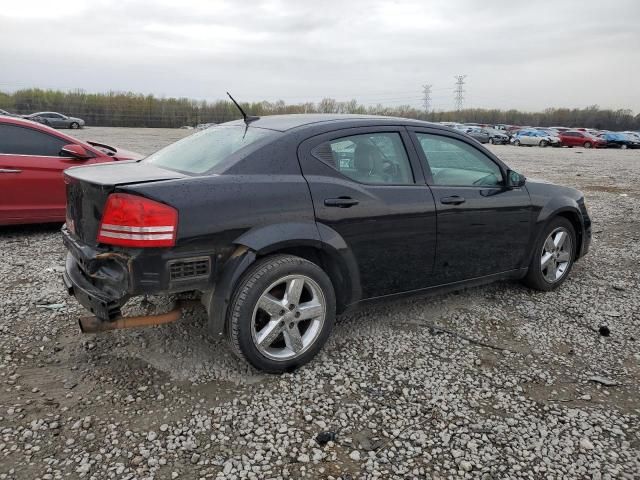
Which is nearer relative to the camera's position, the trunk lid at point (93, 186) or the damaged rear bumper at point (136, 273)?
the damaged rear bumper at point (136, 273)

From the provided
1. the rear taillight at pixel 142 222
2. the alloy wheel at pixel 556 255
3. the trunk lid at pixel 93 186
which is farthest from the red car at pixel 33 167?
the alloy wheel at pixel 556 255

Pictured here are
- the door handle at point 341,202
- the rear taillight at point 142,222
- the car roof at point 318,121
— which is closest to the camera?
the rear taillight at point 142,222

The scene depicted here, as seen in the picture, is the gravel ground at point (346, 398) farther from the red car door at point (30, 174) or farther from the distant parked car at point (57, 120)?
the distant parked car at point (57, 120)

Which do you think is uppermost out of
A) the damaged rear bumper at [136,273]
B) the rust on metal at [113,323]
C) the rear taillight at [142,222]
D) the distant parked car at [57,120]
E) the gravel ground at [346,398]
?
the distant parked car at [57,120]

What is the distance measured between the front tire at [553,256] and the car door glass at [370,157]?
1702 millimetres

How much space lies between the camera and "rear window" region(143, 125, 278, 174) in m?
3.25

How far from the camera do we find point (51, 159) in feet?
19.8

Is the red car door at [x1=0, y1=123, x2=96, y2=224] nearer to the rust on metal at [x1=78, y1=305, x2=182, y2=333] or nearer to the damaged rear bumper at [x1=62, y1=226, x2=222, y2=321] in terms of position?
the damaged rear bumper at [x1=62, y1=226, x2=222, y2=321]

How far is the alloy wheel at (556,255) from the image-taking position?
4672 millimetres

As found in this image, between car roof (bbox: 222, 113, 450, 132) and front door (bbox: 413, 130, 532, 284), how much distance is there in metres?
0.23

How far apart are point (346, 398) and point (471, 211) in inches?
71.3

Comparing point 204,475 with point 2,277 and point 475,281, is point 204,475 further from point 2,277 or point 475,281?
point 2,277

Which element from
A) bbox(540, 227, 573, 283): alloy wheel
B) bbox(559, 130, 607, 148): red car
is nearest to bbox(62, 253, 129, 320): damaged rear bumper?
bbox(540, 227, 573, 283): alloy wheel

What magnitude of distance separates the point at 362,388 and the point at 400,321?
41.3 inches
